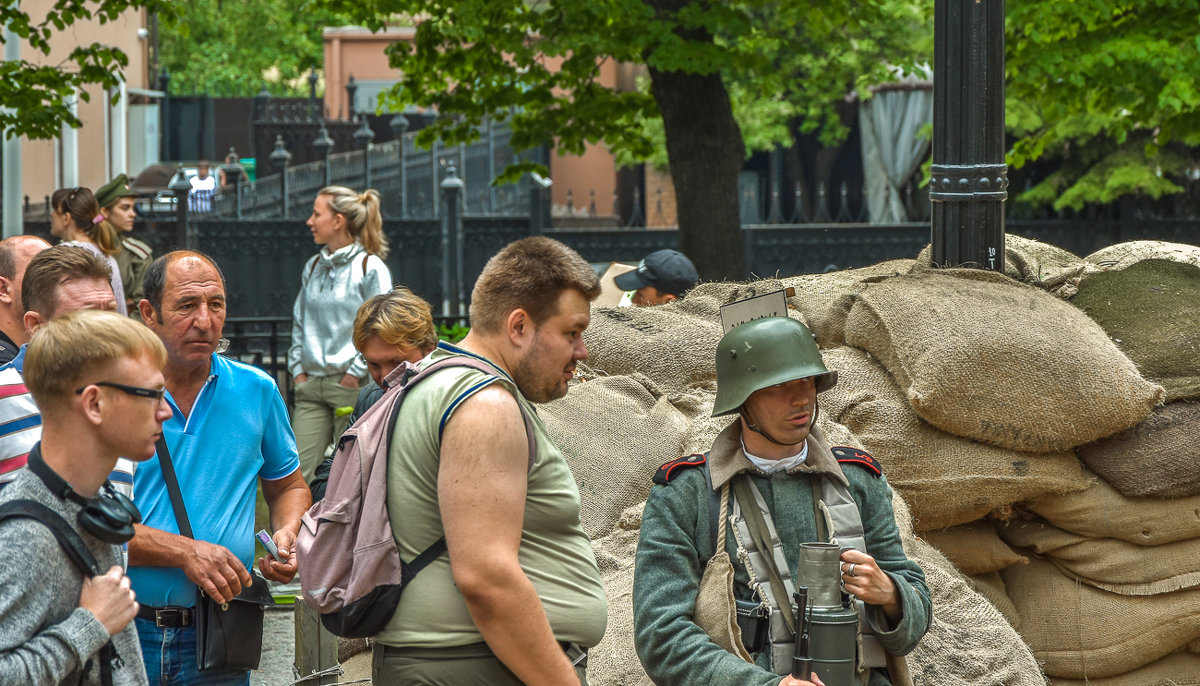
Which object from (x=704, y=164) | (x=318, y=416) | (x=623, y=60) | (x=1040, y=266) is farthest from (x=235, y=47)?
(x=1040, y=266)

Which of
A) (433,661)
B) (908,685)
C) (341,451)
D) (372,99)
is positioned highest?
(372,99)

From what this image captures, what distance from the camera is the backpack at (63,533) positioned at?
2.26 metres

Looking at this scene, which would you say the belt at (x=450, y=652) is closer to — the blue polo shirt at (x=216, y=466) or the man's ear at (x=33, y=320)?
the blue polo shirt at (x=216, y=466)

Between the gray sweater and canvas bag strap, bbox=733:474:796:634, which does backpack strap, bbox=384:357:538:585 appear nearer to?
the gray sweater

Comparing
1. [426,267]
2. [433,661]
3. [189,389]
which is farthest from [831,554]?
[426,267]

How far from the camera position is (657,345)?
208 inches

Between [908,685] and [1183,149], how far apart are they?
16.4 m

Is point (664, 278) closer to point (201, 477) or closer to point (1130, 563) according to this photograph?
point (1130, 563)

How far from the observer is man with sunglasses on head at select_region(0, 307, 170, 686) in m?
2.22

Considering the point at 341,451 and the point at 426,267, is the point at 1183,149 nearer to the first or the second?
the point at 426,267

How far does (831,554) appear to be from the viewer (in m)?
2.81

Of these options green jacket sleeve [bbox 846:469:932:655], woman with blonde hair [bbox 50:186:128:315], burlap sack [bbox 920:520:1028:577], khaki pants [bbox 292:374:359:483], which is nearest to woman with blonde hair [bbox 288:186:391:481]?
khaki pants [bbox 292:374:359:483]

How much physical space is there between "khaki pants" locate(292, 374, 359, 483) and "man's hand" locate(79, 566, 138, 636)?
4409mm

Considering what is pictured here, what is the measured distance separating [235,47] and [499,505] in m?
37.1
